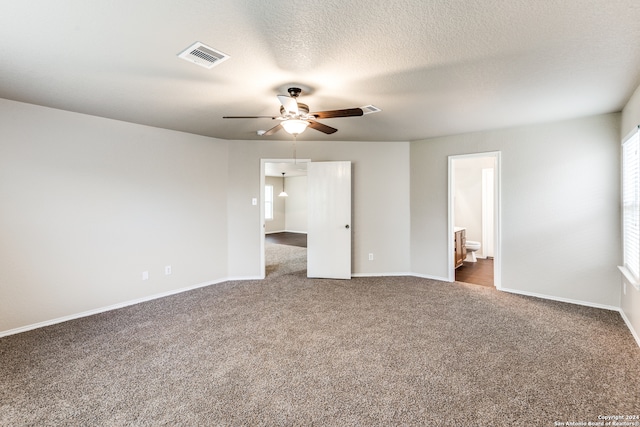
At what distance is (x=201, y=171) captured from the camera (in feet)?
14.8

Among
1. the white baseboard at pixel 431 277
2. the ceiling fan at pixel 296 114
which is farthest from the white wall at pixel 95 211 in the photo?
the white baseboard at pixel 431 277

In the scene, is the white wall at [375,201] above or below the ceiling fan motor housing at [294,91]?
below

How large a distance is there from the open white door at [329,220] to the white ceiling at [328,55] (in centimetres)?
168

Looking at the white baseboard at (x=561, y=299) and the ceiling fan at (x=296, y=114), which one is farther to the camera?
the white baseboard at (x=561, y=299)

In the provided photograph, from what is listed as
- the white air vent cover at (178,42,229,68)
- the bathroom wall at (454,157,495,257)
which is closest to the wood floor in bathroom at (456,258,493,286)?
the bathroom wall at (454,157,495,257)

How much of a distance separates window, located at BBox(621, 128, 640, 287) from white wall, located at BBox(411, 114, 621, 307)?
0.20 m

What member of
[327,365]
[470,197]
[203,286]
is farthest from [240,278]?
[470,197]

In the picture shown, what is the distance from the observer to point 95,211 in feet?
11.4

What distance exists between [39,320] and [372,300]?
380 centimetres

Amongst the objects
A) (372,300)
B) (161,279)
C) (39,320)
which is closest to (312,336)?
(372,300)

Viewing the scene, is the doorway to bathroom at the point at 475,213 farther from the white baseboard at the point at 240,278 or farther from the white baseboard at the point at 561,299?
the white baseboard at the point at 240,278

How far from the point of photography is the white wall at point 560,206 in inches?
134

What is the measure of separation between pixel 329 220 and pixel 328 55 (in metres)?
3.10

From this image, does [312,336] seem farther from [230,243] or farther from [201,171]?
[201,171]
